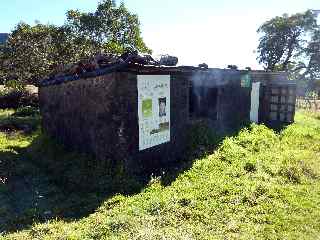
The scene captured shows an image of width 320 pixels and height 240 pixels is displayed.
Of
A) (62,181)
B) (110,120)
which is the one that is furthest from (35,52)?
(62,181)

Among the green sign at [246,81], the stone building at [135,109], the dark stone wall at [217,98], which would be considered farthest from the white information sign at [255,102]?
the stone building at [135,109]

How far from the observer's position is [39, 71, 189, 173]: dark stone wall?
32.2 feet

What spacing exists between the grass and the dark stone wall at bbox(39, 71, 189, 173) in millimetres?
945

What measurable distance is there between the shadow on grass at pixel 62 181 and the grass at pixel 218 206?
9.7 inches

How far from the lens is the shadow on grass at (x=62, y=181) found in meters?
7.94

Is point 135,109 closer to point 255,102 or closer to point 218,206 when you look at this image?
point 218,206

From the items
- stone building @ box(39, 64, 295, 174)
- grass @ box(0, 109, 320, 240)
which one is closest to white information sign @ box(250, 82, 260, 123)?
stone building @ box(39, 64, 295, 174)

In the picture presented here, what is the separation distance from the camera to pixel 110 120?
9.98 m

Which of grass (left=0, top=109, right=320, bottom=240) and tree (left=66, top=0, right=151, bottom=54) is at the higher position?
tree (left=66, top=0, right=151, bottom=54)

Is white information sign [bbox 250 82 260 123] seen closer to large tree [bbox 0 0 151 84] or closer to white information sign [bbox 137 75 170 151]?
white information sign [bbox 137 75 170 151]

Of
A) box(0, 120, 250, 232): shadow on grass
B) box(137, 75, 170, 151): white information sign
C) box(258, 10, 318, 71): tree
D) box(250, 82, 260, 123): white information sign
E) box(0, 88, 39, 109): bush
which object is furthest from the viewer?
box(258, 10, 318, 71): tree

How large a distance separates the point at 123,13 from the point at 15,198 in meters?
21.1

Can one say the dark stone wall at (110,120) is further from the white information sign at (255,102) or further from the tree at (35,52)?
the tree at (35,52)

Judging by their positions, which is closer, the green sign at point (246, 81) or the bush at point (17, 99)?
the green sign at point (246, 81)
